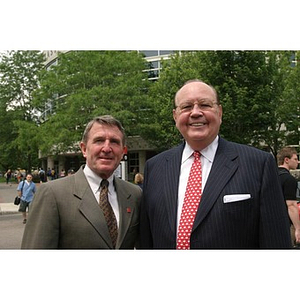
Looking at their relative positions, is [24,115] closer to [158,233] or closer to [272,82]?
[272,82]

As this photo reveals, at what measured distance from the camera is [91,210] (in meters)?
2.34

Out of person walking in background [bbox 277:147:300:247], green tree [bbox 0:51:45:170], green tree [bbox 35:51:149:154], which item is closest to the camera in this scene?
person walking in background [bbox 277:147:300:247]

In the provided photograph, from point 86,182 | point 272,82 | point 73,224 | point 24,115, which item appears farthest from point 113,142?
point 24,115

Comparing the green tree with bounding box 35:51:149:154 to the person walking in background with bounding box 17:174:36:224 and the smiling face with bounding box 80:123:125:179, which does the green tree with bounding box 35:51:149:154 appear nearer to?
the person walking in background with bounding box 17:174:36:224

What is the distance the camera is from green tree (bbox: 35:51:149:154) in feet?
80.5

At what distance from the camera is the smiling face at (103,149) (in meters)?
2.45

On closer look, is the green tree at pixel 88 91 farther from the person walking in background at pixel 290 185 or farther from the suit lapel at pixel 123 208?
the suit lapel at pixel 123 208

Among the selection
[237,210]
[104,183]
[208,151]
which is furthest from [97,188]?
[237,210]

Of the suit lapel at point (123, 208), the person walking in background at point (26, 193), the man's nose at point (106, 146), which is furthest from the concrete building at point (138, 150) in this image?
the man's nose at point (106, 146)

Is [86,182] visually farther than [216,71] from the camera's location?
No

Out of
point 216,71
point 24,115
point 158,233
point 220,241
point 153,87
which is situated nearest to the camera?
point 220,241

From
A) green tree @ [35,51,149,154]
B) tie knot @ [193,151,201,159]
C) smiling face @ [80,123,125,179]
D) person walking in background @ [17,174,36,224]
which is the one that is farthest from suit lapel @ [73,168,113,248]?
green tree @ [35,51,149,154]

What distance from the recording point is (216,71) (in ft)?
56.1

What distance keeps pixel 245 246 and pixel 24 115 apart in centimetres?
4212
